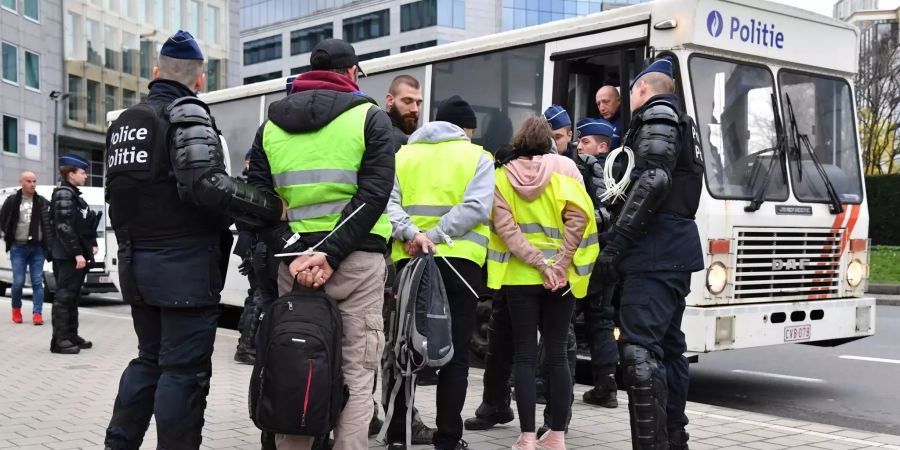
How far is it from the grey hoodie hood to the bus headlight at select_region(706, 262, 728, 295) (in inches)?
113

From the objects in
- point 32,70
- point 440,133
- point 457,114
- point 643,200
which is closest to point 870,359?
point 643,200

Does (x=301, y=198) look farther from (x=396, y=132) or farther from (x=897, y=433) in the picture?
(x=897, y=433)

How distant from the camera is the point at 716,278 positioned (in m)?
7.35

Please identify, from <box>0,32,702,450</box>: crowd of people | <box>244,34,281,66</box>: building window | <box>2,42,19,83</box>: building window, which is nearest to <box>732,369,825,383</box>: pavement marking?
<box>0,32,702,450</box>: crowd of people

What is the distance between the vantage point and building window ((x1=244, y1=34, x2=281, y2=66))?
73.8 metres

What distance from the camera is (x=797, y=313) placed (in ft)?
25.7

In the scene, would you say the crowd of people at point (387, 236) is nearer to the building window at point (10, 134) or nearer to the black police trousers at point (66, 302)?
the black police trousers at point (66, 302)

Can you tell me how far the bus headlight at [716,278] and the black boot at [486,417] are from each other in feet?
6.95

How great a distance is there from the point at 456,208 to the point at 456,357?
2.59ft

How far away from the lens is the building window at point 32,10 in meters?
45.2

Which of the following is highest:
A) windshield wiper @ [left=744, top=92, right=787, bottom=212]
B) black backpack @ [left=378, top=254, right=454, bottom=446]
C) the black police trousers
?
windshield wiper @ [left=744, top=92, right=787, bottom=212]

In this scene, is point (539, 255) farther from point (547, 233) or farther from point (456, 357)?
point (456, 357)

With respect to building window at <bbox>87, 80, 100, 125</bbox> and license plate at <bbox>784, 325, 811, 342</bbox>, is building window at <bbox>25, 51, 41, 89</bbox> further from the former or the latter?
license plate at <bbox>784, 325, 811, 342</bbox>

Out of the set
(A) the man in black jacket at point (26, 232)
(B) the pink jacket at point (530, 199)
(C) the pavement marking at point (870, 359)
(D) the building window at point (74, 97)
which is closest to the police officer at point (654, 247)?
(B) the pink jacket at point (530, 199)
